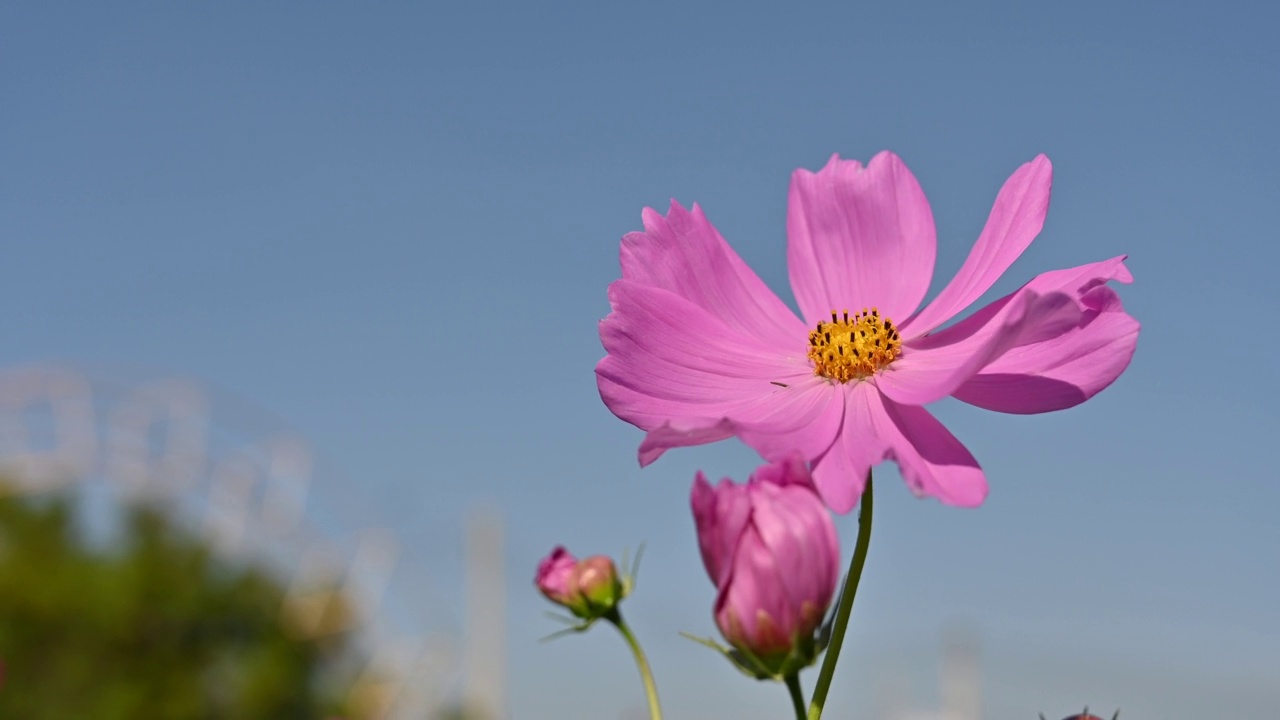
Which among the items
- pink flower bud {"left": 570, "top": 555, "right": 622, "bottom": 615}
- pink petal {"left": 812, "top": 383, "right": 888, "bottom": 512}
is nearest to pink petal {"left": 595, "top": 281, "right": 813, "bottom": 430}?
pink petal {"left": 812, "top": 383, "right": 888, "bottom": 512}

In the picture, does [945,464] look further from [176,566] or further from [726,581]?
[176,566]

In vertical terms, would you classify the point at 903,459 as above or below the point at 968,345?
below

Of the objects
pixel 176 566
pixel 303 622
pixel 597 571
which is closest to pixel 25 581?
pixel 176 566

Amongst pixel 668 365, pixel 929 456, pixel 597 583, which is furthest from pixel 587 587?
pixel 929 456

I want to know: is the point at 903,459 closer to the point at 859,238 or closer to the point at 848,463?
the point at 848,463

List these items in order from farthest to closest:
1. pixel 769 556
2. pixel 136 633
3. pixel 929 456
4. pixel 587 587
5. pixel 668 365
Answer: pixel 136 633 < pixel 587 587 < pixel 668 365 < pixel 929 456 < pixel 769 556
